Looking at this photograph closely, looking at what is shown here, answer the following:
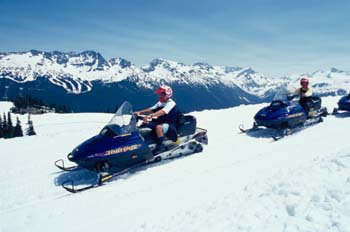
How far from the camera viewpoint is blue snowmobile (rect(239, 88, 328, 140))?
1205 cm

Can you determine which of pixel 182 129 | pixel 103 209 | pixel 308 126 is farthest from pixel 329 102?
pixel 103 209

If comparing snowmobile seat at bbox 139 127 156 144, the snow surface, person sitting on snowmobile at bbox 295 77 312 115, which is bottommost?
the snow surface

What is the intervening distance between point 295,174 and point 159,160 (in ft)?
15.5

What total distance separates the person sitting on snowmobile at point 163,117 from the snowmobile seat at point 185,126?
0.23 m

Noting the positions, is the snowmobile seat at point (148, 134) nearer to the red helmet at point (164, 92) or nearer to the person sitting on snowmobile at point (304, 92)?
the red helmet at point (164, 92)

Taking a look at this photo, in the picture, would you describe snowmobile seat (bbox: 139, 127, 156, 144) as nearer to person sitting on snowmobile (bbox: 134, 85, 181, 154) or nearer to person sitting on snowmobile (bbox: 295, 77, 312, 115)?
person sitting on snowmobile (bbox: 134, 85, 181, 154)

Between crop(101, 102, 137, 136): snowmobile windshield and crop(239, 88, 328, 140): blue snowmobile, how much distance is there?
18.6 ft

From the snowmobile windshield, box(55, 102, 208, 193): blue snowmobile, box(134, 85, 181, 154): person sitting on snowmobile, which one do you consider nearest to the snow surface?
box(55, 102, 208, 193): blue snowmobile

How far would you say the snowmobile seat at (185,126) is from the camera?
34.3ft

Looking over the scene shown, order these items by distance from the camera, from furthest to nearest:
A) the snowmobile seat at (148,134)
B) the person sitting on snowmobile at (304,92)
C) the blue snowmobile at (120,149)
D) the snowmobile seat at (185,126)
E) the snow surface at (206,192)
Answer: 1. the person sitting on snowmobile at (304,92)
2. the snowmobile seat at (185,126)
3. the snowmobile seat at (148,134)
4. the blue snowmobile at (120,149)
5. the snow surface at (206,192)

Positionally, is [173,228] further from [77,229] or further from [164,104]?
[164,104]

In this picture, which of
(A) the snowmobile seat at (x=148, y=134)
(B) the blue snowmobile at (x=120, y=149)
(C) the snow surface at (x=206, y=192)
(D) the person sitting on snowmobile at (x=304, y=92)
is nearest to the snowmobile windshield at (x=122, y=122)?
(B) the blue snowmobile at (x=120, y=149)

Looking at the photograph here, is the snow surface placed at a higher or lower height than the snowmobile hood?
lower

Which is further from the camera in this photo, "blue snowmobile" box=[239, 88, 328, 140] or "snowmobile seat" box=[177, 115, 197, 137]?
"blue snowmobile" box=[239, 88, 328, 140]
